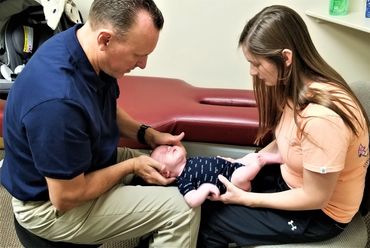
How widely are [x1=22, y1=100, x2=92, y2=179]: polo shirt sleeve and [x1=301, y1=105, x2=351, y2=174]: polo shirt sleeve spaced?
1.91ft

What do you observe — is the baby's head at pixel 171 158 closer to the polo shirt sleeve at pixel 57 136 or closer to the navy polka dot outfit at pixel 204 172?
the navy polka dot outfit at pixel 204 172

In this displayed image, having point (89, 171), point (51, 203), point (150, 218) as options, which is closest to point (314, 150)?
point (150, 218)

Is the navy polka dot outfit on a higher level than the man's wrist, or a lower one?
lower

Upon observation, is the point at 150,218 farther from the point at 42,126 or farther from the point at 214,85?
the point at 214,85

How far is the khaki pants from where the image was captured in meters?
1.18

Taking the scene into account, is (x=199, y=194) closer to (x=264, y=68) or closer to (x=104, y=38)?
(x=264, y=68)

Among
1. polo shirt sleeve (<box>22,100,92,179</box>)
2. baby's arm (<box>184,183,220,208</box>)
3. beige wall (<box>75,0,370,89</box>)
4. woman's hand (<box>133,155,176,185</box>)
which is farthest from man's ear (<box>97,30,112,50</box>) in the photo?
beige wall (<box>75,0,370,89</box>)

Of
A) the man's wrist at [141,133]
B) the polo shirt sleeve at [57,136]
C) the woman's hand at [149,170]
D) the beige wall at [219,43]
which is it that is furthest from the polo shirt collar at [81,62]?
the beige wall at [219,43]

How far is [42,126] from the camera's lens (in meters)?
1.00

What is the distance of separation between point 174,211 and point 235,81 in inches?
55.9

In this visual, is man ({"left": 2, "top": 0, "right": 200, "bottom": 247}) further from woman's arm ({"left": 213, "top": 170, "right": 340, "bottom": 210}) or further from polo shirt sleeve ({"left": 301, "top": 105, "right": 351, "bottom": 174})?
polo shirt sleeve ({"left": 301, "top": 105, "right": 351, "bottom": 174})

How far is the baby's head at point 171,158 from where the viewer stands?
54.7 inches

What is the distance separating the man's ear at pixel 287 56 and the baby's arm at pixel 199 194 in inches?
17.0

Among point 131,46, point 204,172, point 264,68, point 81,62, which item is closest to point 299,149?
point 264,68
